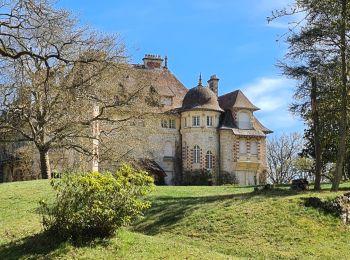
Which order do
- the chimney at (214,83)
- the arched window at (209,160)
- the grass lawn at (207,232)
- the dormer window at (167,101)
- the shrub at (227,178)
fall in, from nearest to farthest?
the grass lawn at (207,232)
the shrub at (227,178)
the arched window at (209,160)
the dormer window at (167,101)
the chimney at (214,83)

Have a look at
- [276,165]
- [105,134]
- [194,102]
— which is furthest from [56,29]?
[276,165]

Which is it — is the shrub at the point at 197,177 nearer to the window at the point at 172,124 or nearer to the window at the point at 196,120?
the window at the point at 196,120

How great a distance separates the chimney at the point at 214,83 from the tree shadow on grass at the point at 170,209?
37.0 m

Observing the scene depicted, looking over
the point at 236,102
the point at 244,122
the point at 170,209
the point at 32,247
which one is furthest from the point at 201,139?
the point at 32,247

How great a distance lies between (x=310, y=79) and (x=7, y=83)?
15637 mm

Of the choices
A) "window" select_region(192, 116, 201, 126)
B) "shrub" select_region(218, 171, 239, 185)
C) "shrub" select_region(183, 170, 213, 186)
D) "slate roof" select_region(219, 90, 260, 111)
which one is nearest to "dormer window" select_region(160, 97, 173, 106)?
"window" select_region(192, 116, 201, 126)

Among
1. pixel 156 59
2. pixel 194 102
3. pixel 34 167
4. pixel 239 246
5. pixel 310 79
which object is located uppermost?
pixel 156 59

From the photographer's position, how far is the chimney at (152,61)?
186ft

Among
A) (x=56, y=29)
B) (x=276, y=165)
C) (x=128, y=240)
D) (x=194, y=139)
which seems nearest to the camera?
(x=128, y=240)

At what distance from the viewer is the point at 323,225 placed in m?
16.5

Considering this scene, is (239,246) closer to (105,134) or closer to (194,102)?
(105,134)

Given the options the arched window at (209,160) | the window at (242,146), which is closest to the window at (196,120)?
the arched window at (209,160)

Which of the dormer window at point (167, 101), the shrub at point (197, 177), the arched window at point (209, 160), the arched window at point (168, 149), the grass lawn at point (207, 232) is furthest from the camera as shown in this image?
the dormer window at point (167, 101)

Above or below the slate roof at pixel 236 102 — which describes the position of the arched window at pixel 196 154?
below
